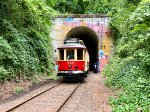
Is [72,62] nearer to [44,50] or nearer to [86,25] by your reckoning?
[44,50]

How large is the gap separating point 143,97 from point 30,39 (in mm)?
11573

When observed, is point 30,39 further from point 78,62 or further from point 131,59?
point 131,59

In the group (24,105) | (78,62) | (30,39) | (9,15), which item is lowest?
(24,105)

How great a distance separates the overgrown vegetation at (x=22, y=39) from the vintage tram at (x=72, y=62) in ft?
5.33


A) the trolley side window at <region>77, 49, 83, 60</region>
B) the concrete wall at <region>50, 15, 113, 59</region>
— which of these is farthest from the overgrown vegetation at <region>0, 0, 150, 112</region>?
the trolley side window at <region>77, 49, 83, 60</region>

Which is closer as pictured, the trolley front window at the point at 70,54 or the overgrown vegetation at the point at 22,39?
the overgrown vegetation at the point at 22,39

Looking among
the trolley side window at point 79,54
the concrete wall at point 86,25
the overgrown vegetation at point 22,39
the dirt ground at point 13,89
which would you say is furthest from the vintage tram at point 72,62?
the concrete wall at point 86,25

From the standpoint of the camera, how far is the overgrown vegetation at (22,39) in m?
15.4

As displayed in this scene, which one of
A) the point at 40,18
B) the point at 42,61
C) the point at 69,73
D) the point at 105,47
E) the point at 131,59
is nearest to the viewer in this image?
the point at 131,59

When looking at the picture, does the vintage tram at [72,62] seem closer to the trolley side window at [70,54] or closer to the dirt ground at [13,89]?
the trolley side window at [70,54]

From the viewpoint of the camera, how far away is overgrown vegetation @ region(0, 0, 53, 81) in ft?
50.5

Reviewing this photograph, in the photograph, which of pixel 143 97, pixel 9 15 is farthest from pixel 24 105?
pixel 9 15

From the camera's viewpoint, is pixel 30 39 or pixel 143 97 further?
pixel 30 39

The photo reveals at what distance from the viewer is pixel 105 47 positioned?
1165 inches
